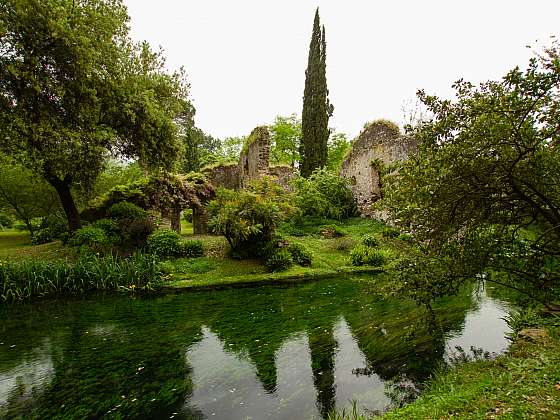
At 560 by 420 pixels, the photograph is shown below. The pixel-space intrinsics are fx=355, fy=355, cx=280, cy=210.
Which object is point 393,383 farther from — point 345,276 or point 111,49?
point 111,49

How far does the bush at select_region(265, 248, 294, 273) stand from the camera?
41.9 feet

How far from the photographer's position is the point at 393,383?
490 cm

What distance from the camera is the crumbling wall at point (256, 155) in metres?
21.2

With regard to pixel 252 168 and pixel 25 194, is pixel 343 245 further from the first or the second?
pixel 25 194

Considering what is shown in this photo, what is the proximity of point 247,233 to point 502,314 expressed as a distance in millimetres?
7883

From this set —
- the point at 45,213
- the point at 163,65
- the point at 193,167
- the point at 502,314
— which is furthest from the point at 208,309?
the point at 193,167

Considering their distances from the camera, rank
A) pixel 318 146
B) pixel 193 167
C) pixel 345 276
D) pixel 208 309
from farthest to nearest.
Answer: pixel 193 167
pixel 318 146
pixel 345 276
pixel 208 309

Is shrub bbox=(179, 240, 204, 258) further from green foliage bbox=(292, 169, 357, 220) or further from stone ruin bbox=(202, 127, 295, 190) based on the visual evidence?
green foliage bbox=(292, 169, 357, 220)

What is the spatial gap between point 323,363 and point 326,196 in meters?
16.3

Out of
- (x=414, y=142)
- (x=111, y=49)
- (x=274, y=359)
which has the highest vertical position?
(x=111, y=49)

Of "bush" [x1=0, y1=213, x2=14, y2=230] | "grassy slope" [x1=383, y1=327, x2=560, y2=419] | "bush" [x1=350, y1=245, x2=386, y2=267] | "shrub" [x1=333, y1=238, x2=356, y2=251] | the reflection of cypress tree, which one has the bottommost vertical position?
the reflection of cypress tree

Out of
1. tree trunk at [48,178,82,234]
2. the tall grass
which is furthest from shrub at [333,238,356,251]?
tree trunk at [48,178,82,234]

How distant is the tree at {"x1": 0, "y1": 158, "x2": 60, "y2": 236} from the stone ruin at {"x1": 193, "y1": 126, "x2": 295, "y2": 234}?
285 inches

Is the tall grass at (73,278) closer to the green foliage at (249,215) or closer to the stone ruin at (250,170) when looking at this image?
the green foliage at (249,215)
